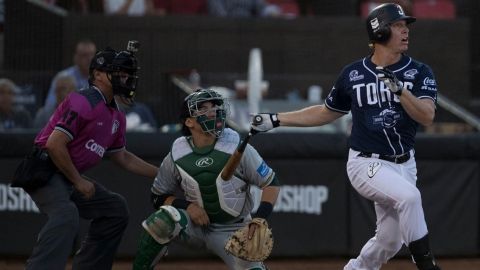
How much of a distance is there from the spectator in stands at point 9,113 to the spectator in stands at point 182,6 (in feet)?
9.78

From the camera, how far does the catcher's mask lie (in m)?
6.21

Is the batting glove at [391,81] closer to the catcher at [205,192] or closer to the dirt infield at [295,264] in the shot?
the catcher at [205,192]

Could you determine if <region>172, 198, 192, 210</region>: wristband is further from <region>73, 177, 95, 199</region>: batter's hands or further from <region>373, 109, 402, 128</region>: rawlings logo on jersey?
<region>373, 109, 402, 128</region>: rawlings logo on jersey

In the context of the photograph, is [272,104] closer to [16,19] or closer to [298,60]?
[298,60]

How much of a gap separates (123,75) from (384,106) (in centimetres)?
176

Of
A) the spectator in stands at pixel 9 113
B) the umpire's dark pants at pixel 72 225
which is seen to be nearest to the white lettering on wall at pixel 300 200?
the spectator in stands at pixel 9 113

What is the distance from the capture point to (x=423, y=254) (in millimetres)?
6113

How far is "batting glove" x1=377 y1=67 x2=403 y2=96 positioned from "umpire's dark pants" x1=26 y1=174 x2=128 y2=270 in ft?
6.80

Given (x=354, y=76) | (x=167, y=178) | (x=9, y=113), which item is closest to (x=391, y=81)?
(x=354, y=76)

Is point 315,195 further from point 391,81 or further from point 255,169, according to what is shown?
point 391,81

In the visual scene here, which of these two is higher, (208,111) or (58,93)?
(208,111)

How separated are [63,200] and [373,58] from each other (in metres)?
2.29

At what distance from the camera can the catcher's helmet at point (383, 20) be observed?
6367 millimetres

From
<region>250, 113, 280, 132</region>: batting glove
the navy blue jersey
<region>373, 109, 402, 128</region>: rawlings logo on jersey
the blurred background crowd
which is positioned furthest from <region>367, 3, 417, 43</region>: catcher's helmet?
the blurred background crowd
